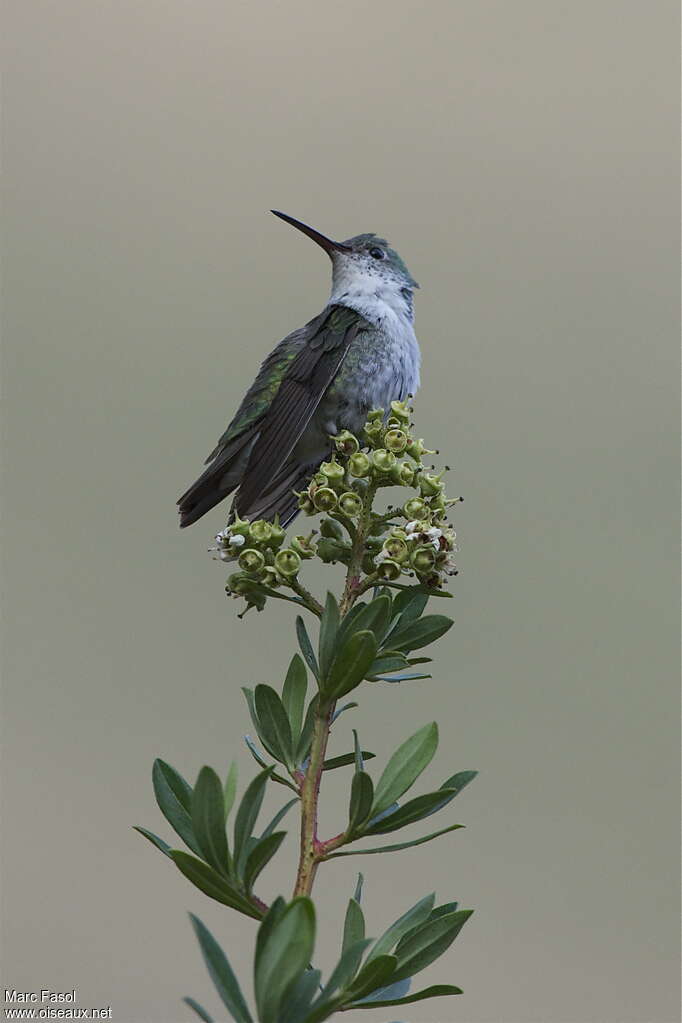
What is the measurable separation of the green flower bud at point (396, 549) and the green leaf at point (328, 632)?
129mm

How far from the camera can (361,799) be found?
4.54ft

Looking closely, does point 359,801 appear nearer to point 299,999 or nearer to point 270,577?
point 299,999

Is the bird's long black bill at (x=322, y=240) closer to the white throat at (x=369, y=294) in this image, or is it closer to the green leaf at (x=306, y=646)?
the white throat at (x=369, y=294)

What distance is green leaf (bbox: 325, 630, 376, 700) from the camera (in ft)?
4.68

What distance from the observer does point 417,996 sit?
1.33 metres

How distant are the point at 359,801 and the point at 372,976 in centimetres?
22

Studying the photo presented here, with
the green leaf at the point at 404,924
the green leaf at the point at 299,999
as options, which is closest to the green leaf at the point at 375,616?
the green leaf at the point at 404,924

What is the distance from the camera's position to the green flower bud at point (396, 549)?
1588 mm

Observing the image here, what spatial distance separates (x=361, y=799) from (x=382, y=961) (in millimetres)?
214

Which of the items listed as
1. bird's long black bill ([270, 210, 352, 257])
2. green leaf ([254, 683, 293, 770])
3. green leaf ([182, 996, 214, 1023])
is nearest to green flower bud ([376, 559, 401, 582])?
green leaf ([254, 683, 293, 770])

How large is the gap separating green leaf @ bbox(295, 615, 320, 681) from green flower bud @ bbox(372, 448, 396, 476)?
0.28 metres

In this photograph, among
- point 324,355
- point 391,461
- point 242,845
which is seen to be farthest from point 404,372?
point 242,845

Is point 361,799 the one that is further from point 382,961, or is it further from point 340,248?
point 340,248

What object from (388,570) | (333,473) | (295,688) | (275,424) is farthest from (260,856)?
(275,424)
